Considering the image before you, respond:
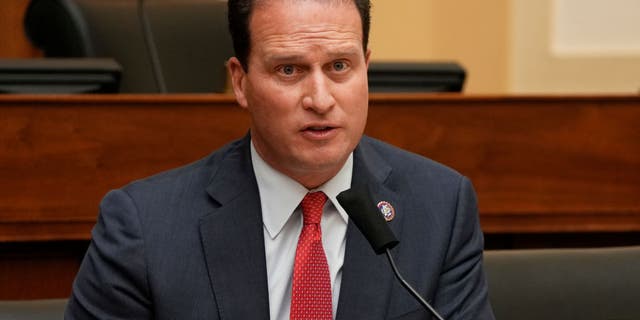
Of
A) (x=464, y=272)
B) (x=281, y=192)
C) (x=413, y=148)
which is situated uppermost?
(x=281, y=192)

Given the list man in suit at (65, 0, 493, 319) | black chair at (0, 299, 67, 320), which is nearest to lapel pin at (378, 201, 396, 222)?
man in suit at (65, 0, 493, 319)

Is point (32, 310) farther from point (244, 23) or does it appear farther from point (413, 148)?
point (413, 148)

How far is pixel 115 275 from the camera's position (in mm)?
1355

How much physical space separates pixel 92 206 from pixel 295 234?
2.59ft

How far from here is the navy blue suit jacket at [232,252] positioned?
1364 millimetres

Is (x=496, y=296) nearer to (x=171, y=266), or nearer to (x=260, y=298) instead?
(x=260, y=298)

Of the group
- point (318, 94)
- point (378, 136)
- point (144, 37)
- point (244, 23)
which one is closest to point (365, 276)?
→ point (318, 94)

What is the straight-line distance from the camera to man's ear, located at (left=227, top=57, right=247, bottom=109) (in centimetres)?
144

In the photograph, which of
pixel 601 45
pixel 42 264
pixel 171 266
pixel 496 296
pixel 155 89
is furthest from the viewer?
pixel 601 45

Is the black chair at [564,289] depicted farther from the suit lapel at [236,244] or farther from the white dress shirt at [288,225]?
the suit lapel at [236,244]

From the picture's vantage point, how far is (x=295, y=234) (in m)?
1.45

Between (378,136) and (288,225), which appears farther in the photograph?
(378,136)

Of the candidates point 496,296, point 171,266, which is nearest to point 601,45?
point 496,296

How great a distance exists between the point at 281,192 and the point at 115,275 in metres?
0.24
